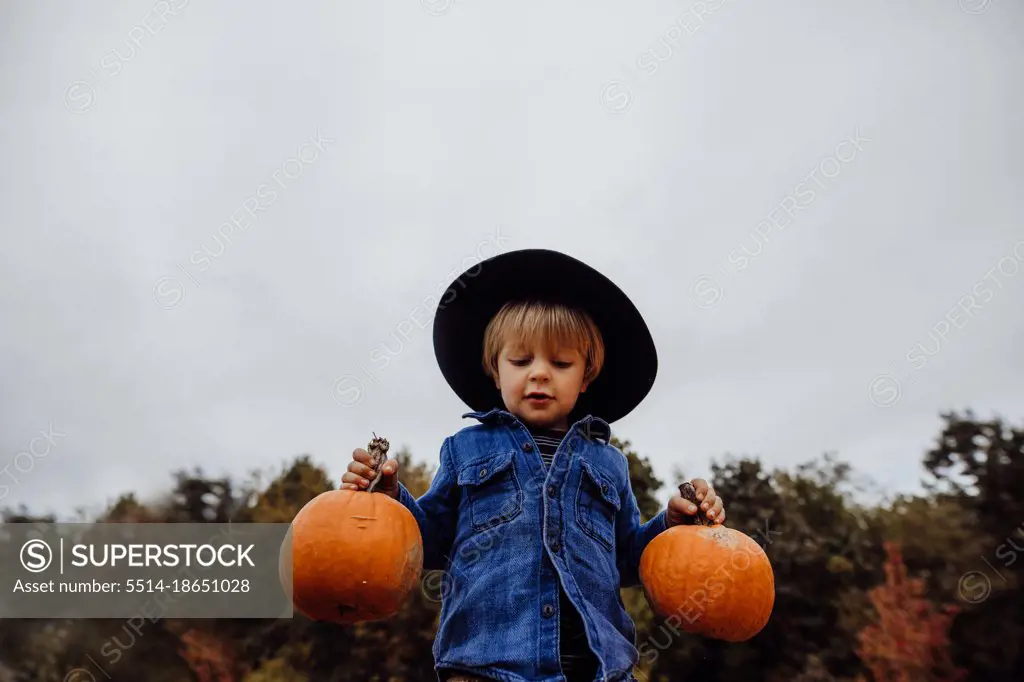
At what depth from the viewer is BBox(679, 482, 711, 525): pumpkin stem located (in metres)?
3.31

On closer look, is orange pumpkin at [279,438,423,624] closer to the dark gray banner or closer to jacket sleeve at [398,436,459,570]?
jacket sleeve at [398,436,459,570]

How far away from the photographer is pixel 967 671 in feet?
44.2

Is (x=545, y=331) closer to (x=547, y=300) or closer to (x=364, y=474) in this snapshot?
(x=547, y=300)

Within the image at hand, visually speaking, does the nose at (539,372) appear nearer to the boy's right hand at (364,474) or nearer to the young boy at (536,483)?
the young boy at (536,483)

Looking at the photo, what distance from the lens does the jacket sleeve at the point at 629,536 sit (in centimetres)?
354

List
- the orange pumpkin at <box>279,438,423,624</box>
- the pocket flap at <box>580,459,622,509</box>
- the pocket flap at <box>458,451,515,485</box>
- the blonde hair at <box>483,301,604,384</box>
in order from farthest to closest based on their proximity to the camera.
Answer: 1. the blonde hair at <box>483,301,604,384</box>
2. the pocket flap at <box>580,459,622,509</box>
3. the pocket flap at <box>458,451,515,485</box>
4. the orange pumpkin at <box>279,438,423,624</box>

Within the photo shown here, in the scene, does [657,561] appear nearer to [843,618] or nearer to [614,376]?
[614,376]

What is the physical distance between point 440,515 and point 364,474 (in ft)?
1.45

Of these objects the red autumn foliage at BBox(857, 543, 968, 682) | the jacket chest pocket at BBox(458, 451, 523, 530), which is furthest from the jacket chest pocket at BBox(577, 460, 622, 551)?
the red autumn foliage at BBox(857, 543, 968, 682)

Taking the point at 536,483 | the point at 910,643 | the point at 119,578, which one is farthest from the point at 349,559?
the point at 119,578

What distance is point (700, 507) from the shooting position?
3.31 meters

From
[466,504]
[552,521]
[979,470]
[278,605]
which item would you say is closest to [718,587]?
[552,521]

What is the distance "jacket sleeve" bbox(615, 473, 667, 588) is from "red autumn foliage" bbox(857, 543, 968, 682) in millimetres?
12053

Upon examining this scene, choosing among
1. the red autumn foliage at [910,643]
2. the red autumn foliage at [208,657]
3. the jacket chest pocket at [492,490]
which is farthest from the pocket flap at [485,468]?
the red autumn foliage at [208,657]
